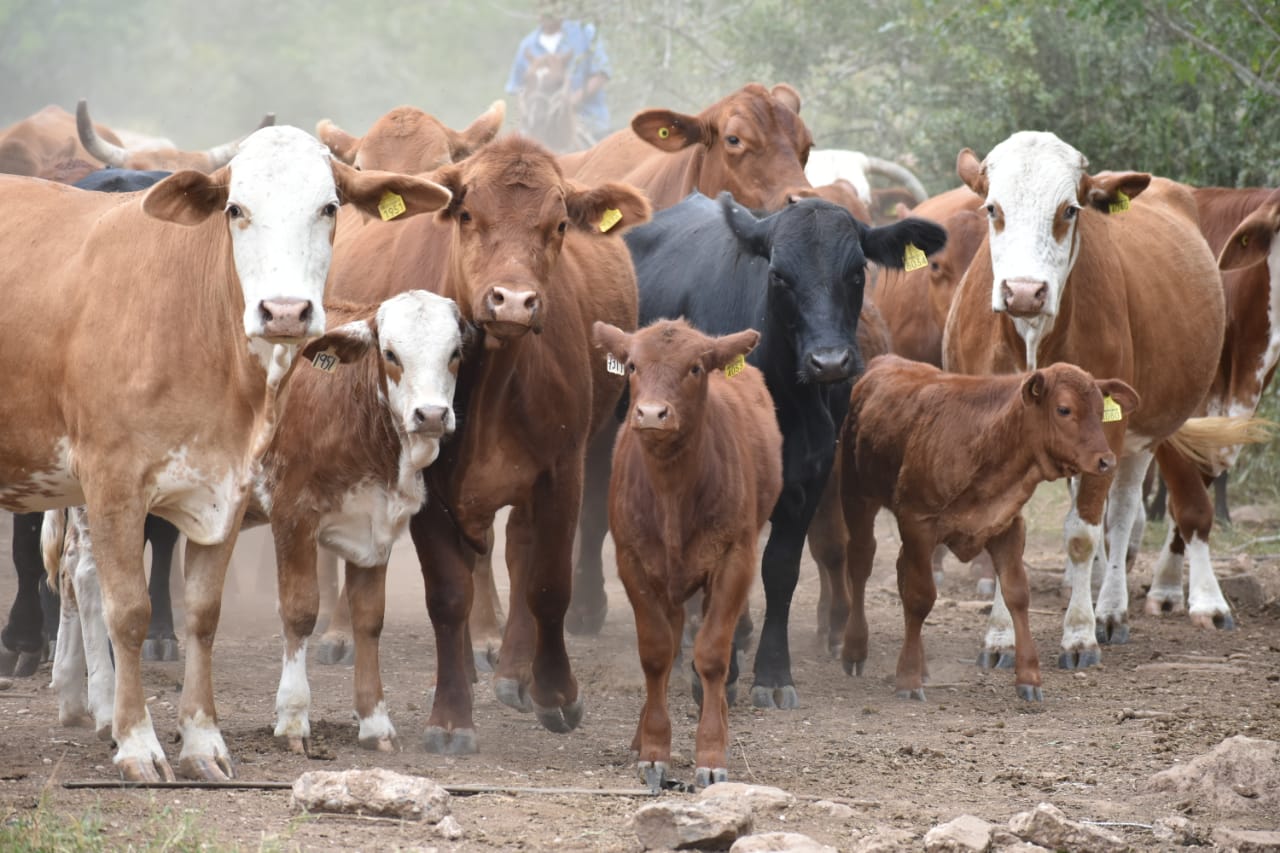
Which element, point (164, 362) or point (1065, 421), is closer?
point (164, 362)

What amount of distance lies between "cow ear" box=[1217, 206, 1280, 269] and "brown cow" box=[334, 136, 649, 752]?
14.2ft

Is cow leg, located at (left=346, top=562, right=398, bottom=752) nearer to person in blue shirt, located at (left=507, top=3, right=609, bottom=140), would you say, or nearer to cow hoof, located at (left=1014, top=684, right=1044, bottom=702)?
cow hoof, located at (left=1014, top=684, right=1044, bottom=702)

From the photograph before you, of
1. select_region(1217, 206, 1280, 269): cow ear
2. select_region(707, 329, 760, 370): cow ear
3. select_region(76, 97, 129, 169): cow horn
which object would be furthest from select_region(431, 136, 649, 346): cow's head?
select_region(76, 97, 129, 169): cow horn

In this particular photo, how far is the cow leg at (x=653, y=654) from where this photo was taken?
595 centimetres

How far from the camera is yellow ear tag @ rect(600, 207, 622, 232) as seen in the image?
23.4 feet

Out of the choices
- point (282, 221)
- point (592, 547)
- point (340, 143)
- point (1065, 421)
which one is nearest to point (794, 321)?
point (1065, 421)

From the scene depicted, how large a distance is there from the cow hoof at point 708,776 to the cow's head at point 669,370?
3.72ft

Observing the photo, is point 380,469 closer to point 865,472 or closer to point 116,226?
point 116,226

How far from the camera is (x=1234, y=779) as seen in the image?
→ 18.9 ft

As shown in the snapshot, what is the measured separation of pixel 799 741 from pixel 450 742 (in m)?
1.39

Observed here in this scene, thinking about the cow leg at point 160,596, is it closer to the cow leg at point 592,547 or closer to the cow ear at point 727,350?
the cow leg at point 592,547

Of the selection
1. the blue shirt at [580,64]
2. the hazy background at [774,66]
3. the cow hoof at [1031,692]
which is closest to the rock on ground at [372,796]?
the cow hoof at [1031,692]

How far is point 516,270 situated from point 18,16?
79.5 feet

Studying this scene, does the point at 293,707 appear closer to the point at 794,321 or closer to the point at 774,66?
the point at 794,321
